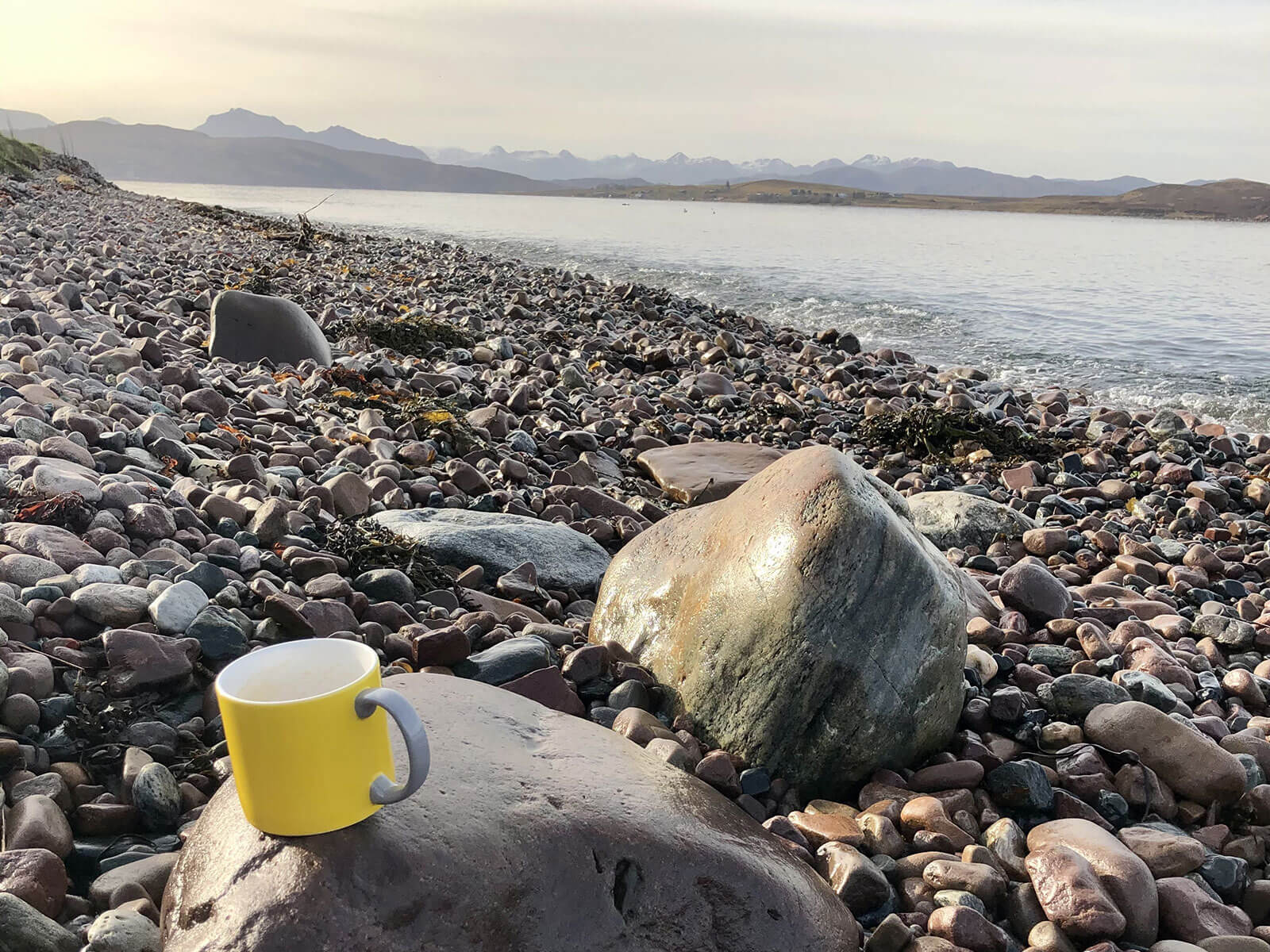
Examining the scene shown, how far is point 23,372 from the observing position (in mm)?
5391

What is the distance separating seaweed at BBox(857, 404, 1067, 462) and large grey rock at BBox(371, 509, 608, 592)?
454cm

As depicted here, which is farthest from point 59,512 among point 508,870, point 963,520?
point 963,520

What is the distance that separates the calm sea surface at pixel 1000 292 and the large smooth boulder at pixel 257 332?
963 cm

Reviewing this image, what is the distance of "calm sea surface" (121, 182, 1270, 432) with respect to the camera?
43.9 ft

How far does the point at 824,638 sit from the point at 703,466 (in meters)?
3.79

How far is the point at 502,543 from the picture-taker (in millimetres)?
4430

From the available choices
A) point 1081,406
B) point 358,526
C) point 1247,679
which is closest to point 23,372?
point 358,526

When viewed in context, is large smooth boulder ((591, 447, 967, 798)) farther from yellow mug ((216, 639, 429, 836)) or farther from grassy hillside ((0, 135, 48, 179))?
grassy hillside ((0, 135, 48, 179))

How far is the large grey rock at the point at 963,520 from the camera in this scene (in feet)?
19.2

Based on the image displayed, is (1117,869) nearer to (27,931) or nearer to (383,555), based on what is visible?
(27,931)

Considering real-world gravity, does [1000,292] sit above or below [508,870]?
above

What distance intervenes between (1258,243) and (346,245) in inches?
2047

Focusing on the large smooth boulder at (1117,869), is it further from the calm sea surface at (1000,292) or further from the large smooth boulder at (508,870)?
the calm sea surface at (1000,292)

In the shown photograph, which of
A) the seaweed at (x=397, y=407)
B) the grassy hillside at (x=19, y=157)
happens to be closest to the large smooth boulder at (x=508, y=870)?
the seaweed at (x=397, y=407)
